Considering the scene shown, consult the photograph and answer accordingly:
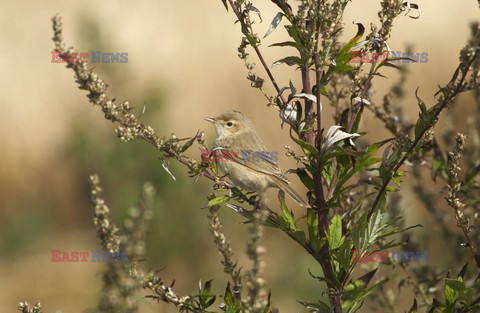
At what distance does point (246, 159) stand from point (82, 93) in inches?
223

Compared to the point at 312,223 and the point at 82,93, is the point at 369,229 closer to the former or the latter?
the point at 312,223

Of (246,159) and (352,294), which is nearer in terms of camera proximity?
(352,294)

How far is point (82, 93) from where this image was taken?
29.9ft

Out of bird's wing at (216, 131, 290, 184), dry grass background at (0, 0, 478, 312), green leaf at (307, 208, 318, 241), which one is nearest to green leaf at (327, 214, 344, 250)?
green leaf at (307, 208, 318, 241)

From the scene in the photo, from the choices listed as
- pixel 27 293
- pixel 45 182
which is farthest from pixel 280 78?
pixel 27 293

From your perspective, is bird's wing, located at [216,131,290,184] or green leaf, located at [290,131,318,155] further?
bird's wing, located at [216,131,290,184]

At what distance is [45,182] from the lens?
Answer: 8.98 meters

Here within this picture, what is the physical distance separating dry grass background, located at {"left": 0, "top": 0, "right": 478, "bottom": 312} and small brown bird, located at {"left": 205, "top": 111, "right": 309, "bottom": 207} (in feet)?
11.0

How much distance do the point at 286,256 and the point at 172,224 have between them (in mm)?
Result: 1602

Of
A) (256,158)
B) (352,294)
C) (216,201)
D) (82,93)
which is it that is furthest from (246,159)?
(82,93)

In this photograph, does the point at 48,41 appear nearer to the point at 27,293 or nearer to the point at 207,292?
the point at 27,293

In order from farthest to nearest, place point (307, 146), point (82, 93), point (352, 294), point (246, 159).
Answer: point (82, 93), point (246, 159), point (352, 294), point (307, 146)

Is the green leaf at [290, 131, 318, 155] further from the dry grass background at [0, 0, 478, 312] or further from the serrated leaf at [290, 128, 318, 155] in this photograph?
the dry grass background at [0, 0, 478, 312]

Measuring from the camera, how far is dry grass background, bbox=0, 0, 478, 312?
8.00 meters
